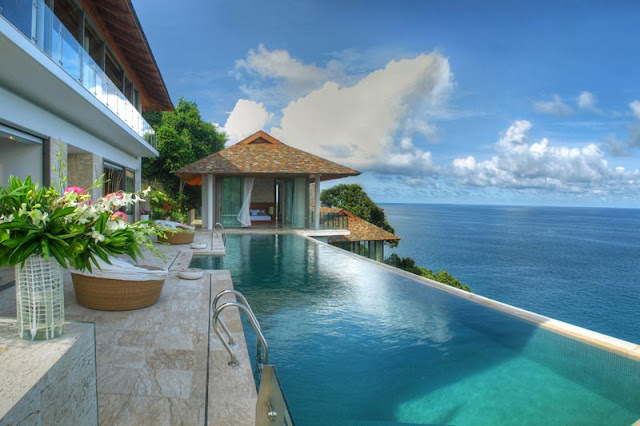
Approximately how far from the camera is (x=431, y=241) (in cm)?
7838

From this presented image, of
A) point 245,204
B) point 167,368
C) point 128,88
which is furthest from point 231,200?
point 167,368

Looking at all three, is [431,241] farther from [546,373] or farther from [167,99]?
[546,373]

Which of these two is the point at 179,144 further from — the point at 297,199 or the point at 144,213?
the point at 297,199

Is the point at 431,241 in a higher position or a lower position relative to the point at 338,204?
lower

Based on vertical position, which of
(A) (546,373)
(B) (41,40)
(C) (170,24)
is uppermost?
(C) (170,24)

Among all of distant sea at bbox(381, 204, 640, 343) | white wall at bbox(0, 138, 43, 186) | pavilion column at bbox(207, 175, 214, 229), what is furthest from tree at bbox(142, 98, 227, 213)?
distant sea at bbox(381, 204, 640, 343)

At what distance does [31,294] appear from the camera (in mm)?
2340

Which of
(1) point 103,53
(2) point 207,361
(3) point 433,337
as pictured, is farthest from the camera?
(1) point 103,53

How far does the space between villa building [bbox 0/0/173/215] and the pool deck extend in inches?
72.1

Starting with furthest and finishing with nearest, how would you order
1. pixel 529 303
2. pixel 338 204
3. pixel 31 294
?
pixel 338 204
pixel 529 303
pixel 31 294

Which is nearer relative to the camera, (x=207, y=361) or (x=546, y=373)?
(x=207, y=361)

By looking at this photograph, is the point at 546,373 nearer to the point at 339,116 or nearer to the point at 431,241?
the point at 339,116

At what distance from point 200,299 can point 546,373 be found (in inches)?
179

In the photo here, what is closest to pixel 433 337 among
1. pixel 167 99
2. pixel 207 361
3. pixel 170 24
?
pixel 207 361
